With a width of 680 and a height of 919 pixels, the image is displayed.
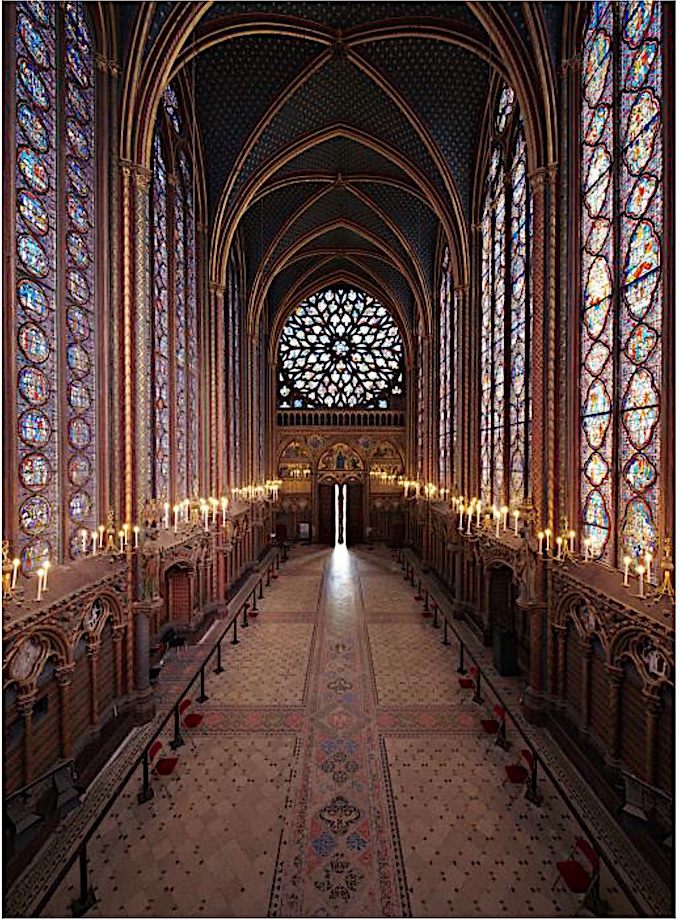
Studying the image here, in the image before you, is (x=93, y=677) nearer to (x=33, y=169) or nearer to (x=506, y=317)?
(x=33, y=169)

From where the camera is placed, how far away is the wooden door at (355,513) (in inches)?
1111

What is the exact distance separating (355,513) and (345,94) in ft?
69.4

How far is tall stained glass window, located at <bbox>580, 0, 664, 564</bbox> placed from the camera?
5.98 m

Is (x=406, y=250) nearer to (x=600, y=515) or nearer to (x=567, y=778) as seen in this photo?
(x=600, y=515)

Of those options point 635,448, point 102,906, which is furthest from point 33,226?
point 635,448

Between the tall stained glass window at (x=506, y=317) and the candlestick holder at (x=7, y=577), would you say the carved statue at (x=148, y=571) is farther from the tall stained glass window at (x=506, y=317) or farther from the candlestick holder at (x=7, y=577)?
the tall stained glass window at (x=506, y=317)

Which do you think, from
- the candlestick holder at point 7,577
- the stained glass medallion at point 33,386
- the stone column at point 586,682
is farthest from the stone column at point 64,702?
the stone column at point 586,682

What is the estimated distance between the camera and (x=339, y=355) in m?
28.4

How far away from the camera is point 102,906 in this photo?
475 cm

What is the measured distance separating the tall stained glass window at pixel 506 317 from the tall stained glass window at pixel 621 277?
2.62 m

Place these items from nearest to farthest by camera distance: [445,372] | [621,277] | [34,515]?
[34,515], [621,277], [445,372]

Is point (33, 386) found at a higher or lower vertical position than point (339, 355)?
lower

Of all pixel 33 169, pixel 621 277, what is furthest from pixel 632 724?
pixel 33 169

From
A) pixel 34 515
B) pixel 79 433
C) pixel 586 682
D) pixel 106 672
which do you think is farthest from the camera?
pixel 106 672
